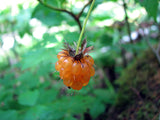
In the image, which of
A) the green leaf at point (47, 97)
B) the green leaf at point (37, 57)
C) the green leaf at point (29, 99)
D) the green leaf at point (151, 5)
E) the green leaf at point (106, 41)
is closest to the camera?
the green leaf at point (151, 5)

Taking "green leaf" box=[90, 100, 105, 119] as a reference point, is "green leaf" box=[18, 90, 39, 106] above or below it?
above

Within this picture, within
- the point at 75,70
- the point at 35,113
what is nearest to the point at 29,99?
the point at 35,113

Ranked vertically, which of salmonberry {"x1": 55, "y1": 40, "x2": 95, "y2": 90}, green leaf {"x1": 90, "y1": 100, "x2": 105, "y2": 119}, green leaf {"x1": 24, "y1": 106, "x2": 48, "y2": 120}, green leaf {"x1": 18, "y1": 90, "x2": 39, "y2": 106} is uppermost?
green leaf {"x1": 18, "y1": 90, "x2": 39, "y2": 106}

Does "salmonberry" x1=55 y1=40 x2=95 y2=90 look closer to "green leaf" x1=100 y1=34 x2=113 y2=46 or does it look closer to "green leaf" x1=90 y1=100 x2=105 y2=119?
"green leaf" x1=90 y1=100 x2=105 y2=119

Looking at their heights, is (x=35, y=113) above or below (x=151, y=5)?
below

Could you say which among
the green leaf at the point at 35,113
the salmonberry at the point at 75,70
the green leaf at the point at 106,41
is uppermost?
the green leaf at the point at 106,41

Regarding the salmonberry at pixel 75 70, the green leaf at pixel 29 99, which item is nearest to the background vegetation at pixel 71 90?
the green leaf at pixel 29 99

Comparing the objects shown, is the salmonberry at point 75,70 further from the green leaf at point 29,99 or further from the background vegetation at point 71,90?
the green leaf at point 29,99

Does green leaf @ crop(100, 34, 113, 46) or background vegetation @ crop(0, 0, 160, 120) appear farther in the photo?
green leaf @ crop(100, 34, 113, 46)

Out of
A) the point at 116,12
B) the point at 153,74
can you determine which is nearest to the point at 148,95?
the point at 153,74

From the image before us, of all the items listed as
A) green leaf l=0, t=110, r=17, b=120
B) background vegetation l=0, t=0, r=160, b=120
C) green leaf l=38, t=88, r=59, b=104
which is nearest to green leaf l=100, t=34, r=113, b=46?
background vegetation l=0, t=0, r=160, b=120

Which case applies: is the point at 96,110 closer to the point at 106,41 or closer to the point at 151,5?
the point at 106,41
